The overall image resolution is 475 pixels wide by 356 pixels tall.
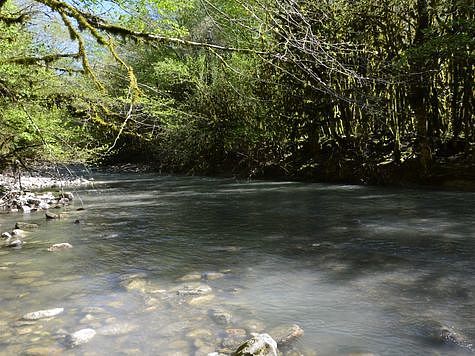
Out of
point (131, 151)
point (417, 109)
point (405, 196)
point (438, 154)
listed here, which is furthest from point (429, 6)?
point (131, 151)

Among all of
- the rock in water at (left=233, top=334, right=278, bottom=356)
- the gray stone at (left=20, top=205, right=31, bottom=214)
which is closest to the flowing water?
the rock in water at (left=233, top=334, right=278, bottom=356)

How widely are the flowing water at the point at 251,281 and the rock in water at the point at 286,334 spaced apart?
0.07 metres

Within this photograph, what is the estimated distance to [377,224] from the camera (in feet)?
27.2

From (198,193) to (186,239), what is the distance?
25.4 ft

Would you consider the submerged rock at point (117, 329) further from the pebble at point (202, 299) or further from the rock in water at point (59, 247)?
the rock in water at point (59, 247)

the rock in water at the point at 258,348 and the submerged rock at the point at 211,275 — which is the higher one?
the rock in water at the point at 258,348

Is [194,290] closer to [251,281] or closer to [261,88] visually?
[251,281]

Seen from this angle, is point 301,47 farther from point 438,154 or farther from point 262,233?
point 438,154

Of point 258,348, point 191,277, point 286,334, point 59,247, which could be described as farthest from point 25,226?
point 258,348

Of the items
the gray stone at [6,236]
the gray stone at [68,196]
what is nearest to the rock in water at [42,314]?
the gray stone at [6,236]

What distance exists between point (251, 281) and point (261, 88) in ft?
48.8

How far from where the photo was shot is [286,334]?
358cm

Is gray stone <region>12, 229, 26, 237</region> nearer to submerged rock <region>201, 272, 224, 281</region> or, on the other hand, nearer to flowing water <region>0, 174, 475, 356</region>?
flowing water <region>0, 174, 475, 356</region>

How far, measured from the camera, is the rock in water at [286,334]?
3.47m
